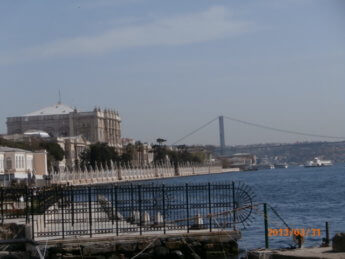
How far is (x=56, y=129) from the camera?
193 metres

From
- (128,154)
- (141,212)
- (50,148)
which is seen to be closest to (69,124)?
(128,154)

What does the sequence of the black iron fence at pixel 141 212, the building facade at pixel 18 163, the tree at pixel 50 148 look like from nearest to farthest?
the black iron fence at pixel 141 212, the building facade at pixel 18 163, the tree at pixel 50 148

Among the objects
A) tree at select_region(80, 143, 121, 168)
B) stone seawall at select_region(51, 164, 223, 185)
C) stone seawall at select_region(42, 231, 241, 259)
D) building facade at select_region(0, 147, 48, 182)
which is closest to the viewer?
stone seawall at select_region(42, 231, 241, 259)

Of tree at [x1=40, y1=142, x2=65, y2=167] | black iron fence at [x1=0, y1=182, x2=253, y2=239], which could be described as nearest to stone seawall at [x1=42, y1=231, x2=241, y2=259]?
black iron fence at [x1=0, y1=182, x2=253, y2=239]

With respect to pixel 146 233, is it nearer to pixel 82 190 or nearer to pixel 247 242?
pixel 82 190

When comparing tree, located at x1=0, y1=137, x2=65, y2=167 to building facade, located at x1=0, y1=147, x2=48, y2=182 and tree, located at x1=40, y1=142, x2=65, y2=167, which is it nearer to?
tree, located at x1=40, y1=142, x2=65, y2=167

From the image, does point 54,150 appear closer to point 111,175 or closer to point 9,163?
point 111,175

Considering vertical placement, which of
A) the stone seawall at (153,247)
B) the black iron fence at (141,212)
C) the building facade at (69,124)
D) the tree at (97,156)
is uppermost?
the building facade at (69,124)

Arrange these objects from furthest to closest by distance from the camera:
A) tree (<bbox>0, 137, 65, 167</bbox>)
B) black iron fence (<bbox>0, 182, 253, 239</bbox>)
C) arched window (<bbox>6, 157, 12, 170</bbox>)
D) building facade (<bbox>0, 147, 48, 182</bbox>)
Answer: tree (<bbox>0, 137, 65, 167</bbox>)
arched window (<bbox>6, 157, 12, 170</bbox>)
building facade (<bbox>0, 147, 48, 182</bbox>)
black iron fence (<bbox>0, 182, 253, 239</bbox>)

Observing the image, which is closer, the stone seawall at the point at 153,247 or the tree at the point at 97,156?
the stone seawall at the point at 153,247

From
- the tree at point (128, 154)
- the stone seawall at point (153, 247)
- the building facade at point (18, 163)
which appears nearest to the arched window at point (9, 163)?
the building facade at point (18, 163)

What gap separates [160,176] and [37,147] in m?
56.2

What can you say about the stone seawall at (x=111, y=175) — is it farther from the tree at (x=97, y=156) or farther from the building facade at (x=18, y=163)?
the building facade at (x=18, y=163)

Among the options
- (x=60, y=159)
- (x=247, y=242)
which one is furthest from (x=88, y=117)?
(x=247, y=242)
